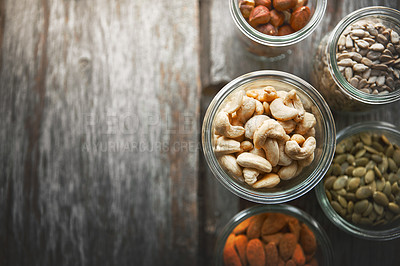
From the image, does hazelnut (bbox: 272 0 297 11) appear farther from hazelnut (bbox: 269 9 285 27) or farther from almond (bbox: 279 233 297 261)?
almond (bbox: 279 233 297 261)

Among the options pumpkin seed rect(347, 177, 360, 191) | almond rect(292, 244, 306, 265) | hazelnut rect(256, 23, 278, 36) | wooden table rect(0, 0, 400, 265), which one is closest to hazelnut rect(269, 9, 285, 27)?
hazelnut rect(256, 23, 278, 36)

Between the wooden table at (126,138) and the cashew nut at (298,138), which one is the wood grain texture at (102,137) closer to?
the wooden table at (126,138)

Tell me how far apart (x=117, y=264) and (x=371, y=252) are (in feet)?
1.86

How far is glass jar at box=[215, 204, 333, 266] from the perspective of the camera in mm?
615

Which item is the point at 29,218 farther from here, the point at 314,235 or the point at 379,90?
the point at 379,90

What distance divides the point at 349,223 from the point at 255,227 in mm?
186

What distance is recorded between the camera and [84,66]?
A: 695 millimetres

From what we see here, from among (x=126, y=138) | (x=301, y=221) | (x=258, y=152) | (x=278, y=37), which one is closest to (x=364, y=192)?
(x=301, y=221)

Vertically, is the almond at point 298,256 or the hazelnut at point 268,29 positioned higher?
the hazelnut at point 268,29

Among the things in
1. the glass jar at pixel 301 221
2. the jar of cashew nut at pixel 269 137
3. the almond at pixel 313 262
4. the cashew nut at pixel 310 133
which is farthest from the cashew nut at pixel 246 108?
the almond at pixel 313 262

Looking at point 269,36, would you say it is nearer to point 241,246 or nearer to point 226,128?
point 226,128

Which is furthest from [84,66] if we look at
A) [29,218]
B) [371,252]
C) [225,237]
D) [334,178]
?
[371,252]

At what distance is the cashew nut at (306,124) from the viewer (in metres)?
0.53

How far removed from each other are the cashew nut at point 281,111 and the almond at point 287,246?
0.82ft
